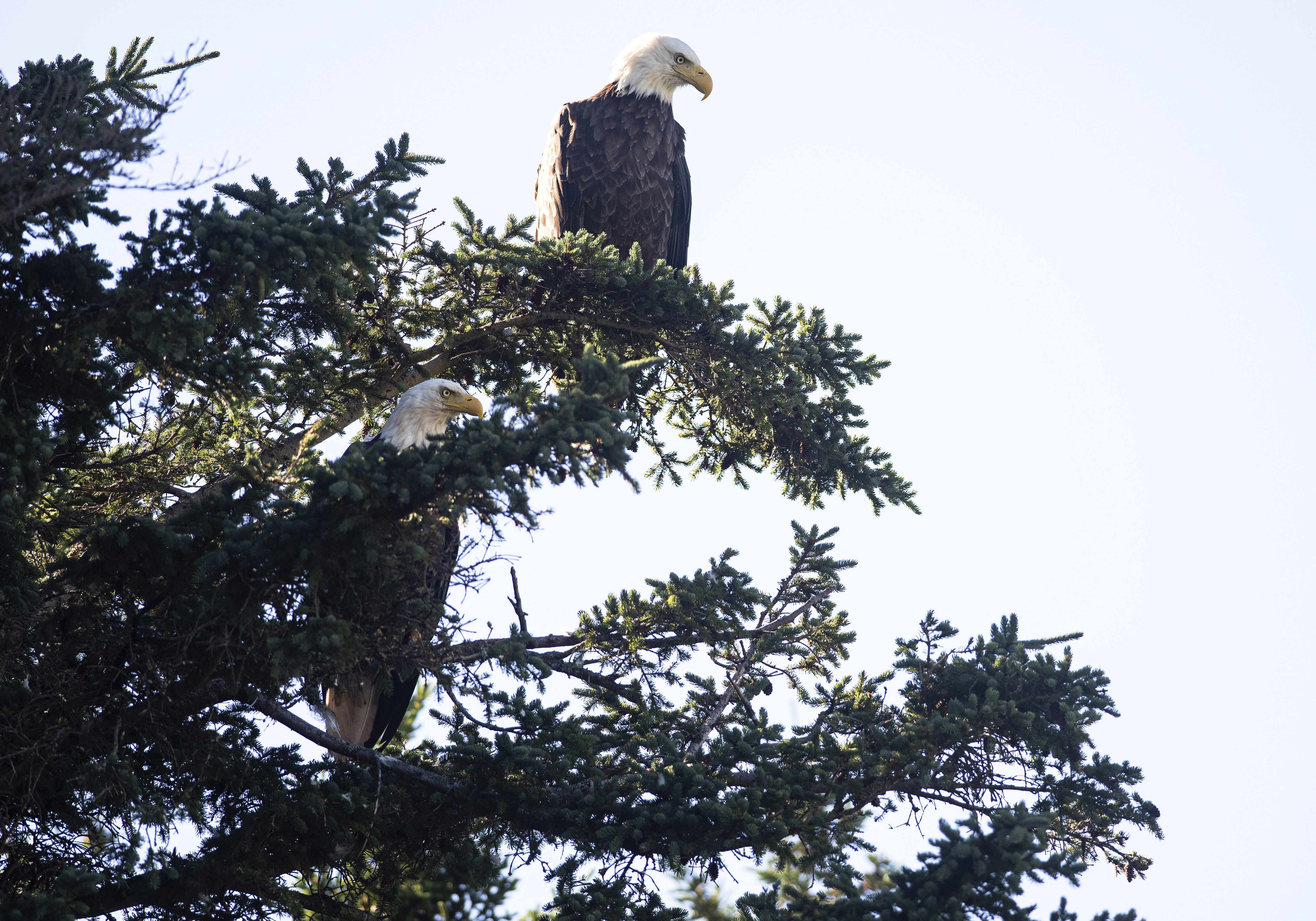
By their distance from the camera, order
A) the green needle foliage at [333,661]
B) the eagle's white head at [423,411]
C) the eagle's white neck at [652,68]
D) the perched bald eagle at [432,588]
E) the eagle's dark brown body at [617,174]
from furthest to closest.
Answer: the eagle's white neck at [652,68] → the eagle's dark brown body at [617,174] → the eagle's white head at [423,411] → the perched bald eagle at [432,588] → the green needle foliage at [333,661]

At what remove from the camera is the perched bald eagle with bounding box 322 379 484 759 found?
236 inches

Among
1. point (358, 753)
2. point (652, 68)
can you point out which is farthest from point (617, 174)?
point (358, 753)

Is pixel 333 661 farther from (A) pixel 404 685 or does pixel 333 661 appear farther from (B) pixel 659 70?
(B) pixel 659 70

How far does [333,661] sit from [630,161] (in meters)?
5.23

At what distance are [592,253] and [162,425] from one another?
240 cm

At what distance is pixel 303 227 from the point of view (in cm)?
473

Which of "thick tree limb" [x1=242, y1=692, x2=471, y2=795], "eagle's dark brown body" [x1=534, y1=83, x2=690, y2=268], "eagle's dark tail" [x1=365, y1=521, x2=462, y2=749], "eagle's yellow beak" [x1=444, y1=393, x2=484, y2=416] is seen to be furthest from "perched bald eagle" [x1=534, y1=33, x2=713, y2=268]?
"thick tree limb" [x1=242, y1=692, x2=471, y2=795]

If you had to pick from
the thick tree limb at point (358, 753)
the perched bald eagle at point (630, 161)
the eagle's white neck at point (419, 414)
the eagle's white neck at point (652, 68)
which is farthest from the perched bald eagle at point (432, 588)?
the eagle's white neck at point (652, 68)

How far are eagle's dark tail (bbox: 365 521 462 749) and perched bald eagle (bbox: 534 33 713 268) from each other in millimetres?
3221

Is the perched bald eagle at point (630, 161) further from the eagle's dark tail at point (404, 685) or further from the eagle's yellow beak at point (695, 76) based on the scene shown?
the eagle's dark tail at point (404, 685)

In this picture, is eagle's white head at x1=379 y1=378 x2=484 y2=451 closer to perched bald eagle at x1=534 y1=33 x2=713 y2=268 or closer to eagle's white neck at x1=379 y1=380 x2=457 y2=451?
eagle's white neck at x1=379 y1=380 x2=457 y2=451

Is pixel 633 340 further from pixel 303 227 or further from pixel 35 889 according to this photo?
pixel 35 889

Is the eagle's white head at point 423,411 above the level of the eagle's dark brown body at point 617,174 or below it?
below

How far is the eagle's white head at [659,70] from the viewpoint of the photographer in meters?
8.86
